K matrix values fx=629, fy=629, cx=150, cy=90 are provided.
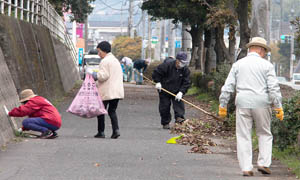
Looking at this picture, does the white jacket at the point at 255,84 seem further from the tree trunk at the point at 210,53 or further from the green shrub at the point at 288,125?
the tree trunk at the point at 210,53

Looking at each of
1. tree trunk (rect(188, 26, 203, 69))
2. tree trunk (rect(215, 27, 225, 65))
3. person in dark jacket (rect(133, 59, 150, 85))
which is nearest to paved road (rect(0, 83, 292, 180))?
tree trunk (rect(215, 27, 225, 65))

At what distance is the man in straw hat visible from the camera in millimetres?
7965

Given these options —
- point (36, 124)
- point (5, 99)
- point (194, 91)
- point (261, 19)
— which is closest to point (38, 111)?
point (36, 124)

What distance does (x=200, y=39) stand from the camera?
3853 cm

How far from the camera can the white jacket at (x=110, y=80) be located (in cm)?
1126

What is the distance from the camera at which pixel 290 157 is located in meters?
9.47

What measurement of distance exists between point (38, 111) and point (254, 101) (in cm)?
441

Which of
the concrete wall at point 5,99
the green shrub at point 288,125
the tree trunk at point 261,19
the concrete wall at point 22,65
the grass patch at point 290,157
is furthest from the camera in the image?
the tree trunk at point 261,19

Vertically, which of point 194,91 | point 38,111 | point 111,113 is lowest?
point 194,91

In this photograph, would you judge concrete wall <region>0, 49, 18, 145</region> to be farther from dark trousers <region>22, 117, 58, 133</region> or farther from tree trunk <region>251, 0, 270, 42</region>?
tree trunk <region>251, 0, 270, 42</region>

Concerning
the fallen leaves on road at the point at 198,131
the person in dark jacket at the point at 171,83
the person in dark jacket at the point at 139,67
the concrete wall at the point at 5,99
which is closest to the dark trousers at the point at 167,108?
the person in dark jacket at the point at 171,83

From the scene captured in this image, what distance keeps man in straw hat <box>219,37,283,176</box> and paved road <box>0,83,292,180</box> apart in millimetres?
284

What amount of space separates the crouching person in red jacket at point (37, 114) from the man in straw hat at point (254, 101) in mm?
3898

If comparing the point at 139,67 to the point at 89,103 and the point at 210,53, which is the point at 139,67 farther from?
the point at 89,103
